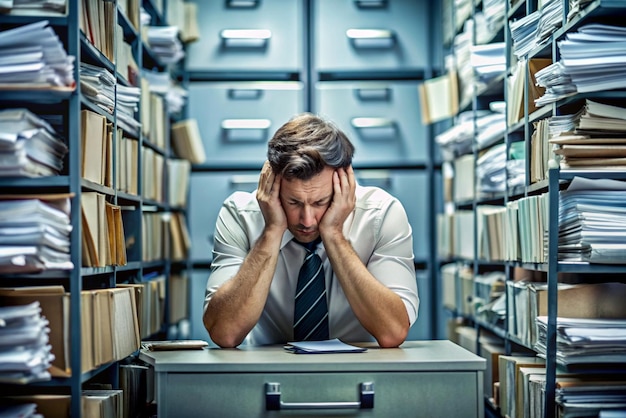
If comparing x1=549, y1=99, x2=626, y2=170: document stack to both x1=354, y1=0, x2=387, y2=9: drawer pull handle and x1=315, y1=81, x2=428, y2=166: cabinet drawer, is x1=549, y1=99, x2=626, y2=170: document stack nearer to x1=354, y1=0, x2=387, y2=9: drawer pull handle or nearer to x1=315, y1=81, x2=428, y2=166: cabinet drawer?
x1=315, y1=81, x2=428, y2=166: cabinet drawer

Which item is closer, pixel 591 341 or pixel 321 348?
pixel 321 348

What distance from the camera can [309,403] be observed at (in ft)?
5.80

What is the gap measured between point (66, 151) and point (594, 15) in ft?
4.24

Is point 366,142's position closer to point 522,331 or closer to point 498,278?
point 498,278

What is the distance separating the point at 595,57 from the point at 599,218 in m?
0.39

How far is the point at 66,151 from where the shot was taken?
6.70 feet

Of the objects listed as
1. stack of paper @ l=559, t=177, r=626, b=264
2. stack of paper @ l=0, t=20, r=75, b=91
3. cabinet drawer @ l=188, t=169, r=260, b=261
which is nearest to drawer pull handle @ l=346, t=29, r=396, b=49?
cabinet drawer @ l=188, t=169, r=260, b=261

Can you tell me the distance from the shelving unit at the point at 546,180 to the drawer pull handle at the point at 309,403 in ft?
1.91

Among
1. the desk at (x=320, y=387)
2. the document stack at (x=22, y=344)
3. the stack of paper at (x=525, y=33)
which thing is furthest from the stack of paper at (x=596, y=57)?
the document stack at (x=22, y=344)

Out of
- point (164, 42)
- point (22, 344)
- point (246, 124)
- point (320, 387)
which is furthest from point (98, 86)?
point (246, 124)

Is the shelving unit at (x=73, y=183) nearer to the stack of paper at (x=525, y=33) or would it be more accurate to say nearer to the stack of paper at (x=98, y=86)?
the stack of paper at (x=98, y=86)

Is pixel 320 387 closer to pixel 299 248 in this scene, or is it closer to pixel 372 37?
pixel 299 248

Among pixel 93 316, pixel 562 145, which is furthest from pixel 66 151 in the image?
pixel 562 145

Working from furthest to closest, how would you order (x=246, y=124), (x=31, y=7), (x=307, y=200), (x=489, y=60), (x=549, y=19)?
(x=246, y=124) < (x=489, y=60) < (x=549, y=19) < (x=307, y=200) < (x=31, y=7)
